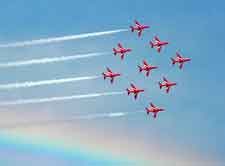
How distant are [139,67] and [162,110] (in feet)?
44.6

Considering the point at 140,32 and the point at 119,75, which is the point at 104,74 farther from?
the point at 140,32

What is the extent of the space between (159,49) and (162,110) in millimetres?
16924

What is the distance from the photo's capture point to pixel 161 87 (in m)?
188

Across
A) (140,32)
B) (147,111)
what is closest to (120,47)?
(140,32)

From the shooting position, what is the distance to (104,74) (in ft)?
584

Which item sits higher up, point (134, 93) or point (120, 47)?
point (120, 47)

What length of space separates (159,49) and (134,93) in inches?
563

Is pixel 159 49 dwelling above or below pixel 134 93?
above

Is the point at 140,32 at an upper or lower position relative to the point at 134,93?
upper

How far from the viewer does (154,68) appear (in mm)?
186750

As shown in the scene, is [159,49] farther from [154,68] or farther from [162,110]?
[162,110]

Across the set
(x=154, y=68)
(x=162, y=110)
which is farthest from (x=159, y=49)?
(x=162, y=110)

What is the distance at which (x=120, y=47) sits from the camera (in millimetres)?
183625

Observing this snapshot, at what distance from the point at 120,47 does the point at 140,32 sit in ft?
23.1
